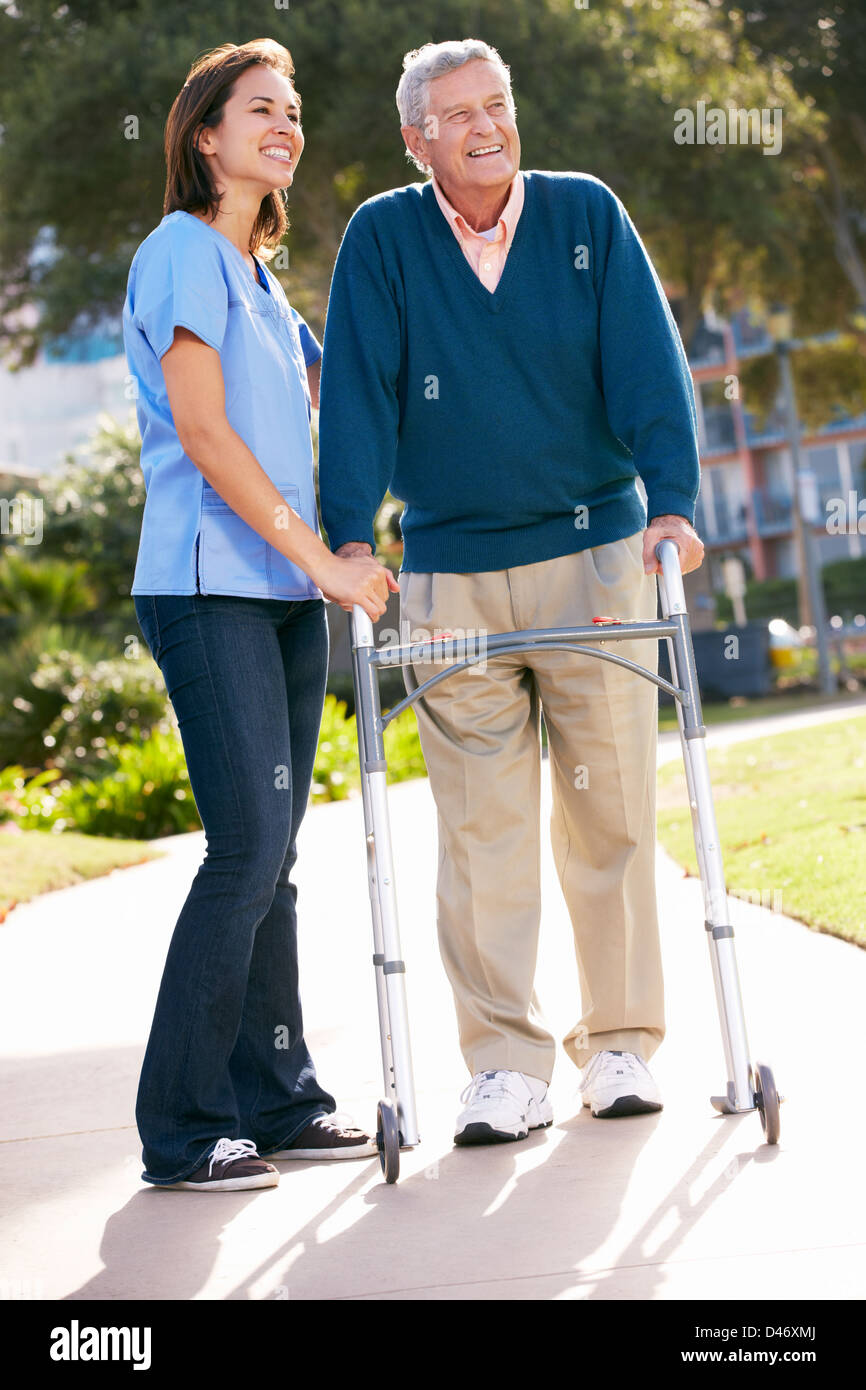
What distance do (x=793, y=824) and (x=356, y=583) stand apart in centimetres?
435

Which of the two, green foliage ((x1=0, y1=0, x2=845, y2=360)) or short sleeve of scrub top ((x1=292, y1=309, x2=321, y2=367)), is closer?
short sleeve of scrub top ((x1=292, y1=309, x2=321, y2=367))

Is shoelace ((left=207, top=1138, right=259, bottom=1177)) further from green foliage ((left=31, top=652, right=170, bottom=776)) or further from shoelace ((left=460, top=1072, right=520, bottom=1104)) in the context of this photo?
green foliage ((left=31, top=652, right=170, bottom=776))

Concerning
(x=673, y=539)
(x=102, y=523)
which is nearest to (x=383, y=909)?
(x=673, y=539)

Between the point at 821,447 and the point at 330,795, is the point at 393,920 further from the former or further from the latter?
the point at 821,447

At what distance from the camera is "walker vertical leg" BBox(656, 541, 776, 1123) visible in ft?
9.25

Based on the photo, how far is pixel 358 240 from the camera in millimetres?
3248

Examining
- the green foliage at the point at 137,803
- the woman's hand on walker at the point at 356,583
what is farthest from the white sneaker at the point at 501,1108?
the green foliage at the point at 137,803

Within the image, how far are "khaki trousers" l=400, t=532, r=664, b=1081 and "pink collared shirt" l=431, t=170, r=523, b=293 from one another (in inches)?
24.1

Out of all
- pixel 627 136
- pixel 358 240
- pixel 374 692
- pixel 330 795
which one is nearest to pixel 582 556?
pixel 374 692

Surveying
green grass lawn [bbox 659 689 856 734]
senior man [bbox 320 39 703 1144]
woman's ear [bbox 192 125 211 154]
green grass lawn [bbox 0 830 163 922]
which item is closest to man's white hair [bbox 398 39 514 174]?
senior man [bbox 320 39 703 1144]

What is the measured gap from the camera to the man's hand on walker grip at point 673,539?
3.10 m

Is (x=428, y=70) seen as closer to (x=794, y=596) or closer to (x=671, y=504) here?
(x=671, y=504)

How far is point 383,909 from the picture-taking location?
287 centimetres

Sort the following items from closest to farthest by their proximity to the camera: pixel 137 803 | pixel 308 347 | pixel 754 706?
pixel 308 347
pixel 137 803
pixel 754 706
